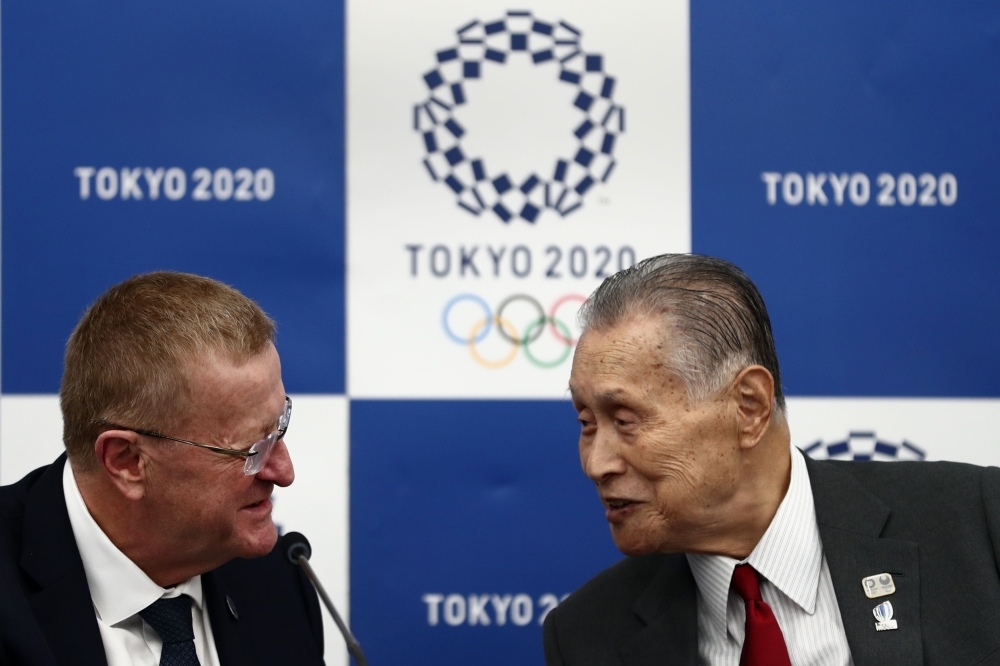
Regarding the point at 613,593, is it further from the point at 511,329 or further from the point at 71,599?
the point at 71,599

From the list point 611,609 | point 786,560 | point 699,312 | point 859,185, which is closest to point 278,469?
point 611,609

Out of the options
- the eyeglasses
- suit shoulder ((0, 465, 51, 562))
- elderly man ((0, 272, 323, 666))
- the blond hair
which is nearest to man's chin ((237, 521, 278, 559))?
elderly man ((0, 272, 323, 666))

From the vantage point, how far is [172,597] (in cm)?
179

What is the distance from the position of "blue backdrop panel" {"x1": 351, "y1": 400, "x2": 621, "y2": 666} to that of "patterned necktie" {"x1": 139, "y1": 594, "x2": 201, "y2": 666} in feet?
2.19

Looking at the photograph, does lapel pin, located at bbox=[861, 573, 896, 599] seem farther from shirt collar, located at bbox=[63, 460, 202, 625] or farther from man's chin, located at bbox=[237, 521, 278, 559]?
shirt collar, located at bbox=[63, 460, 202, 625]

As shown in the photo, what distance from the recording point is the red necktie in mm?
1711

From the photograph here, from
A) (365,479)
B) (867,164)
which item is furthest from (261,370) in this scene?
(867,164)

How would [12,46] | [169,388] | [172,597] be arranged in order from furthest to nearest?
[12,46]
[172,597]
[169,388]

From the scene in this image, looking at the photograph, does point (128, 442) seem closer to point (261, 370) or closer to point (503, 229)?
point (261, 370)

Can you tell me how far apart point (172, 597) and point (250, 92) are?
119 cm

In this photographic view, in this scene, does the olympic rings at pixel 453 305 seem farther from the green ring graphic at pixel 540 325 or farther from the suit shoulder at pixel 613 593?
the suit shoulder at pixel 613 593

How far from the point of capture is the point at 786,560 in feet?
5.91

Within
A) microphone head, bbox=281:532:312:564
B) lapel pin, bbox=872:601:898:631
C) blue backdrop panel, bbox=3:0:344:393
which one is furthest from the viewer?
blue backdrop panel, bbox=3:0:344:393

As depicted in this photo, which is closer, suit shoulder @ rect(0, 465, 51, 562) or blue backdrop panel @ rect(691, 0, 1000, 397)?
suit shoulder @ rect(0, 465, 51, 562)
